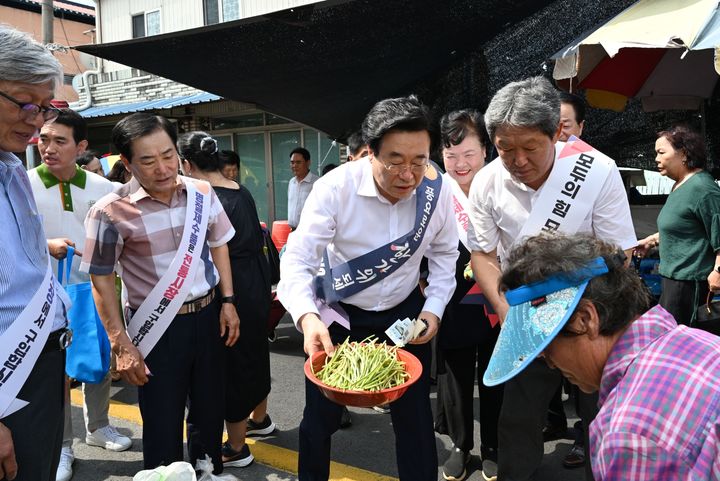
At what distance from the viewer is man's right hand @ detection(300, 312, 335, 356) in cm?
223

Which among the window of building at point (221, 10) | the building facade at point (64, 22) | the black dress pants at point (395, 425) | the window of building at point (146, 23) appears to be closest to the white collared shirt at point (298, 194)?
the window of building at point (221, 10)

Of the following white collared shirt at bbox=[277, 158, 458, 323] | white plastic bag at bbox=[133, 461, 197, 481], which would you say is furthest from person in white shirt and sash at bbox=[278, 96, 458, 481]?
white plastic bag at bbox=[133, 461, 197, 481]

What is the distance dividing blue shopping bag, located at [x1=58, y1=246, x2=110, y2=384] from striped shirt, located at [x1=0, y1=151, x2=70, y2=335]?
3.35ft

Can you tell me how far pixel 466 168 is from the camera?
133 inches

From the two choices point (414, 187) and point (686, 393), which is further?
point (414, 187)

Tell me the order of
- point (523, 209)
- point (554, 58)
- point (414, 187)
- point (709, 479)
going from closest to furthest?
point (709, 479) < point (414, 187) < point (523, 209) < point (554, 58)

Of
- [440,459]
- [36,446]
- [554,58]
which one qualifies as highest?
[554,58]

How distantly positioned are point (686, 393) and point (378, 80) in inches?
224

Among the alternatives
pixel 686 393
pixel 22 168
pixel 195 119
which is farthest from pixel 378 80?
pixel 195 119

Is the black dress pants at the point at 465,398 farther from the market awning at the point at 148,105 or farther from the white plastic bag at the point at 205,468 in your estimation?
the market awning at the point at 148,105

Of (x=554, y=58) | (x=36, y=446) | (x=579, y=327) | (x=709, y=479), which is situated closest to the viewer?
(x=709, y=479)

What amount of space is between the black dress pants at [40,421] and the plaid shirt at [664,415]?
1.66m

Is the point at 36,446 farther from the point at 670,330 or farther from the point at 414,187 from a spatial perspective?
the point at 670,330

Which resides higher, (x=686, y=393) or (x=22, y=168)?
(x=22, y=168)
